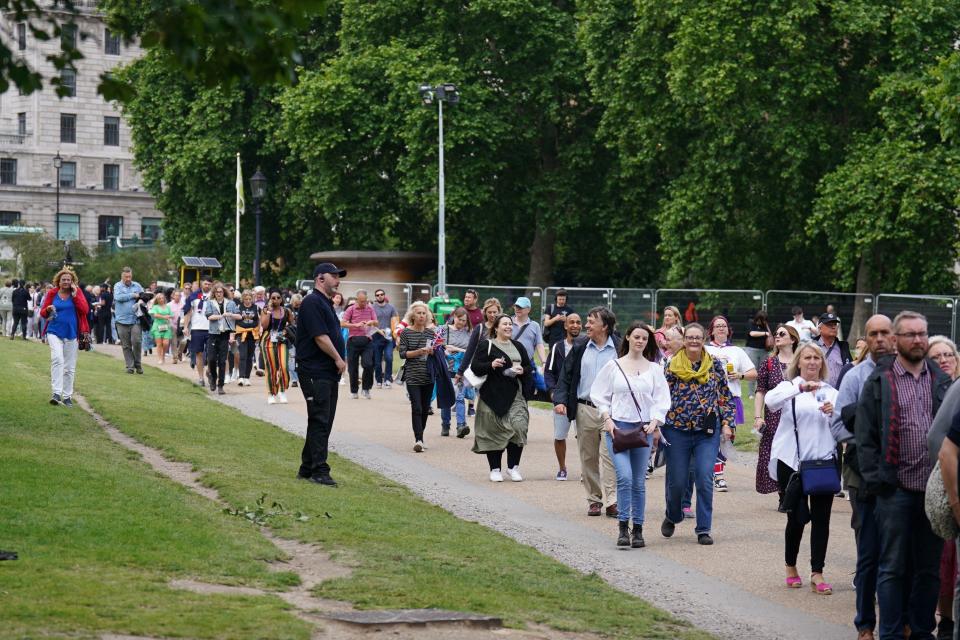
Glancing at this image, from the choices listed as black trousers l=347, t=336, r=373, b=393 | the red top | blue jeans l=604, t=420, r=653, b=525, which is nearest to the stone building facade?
black trousers l=347, t=336, r=373, b=393

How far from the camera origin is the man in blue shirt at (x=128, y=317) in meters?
30.0

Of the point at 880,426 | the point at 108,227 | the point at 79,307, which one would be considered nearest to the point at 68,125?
the point at 108,227

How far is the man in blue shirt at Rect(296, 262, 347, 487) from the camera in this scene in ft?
46.5

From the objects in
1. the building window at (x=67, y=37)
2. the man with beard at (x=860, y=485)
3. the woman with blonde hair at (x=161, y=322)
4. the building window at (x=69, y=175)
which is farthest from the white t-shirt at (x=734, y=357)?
the building window at (x=69, y=175)

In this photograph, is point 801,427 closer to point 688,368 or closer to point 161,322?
point 688,368

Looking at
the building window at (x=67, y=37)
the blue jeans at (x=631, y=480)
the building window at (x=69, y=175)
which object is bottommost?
the blue jeans at (x=631, y=480)

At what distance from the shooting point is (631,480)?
12.1 metres

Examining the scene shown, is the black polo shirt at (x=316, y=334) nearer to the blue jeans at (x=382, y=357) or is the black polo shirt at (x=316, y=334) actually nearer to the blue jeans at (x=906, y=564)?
the blue jeans at (x=906, y=564)

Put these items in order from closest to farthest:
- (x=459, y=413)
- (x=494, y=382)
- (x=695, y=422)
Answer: (x=695, y=422) < (x=494, y=382) < (x=459, y=413)

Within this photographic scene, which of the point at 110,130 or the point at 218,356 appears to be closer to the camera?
the point at 218,356

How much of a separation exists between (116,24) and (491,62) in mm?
43209

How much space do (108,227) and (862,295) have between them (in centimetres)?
8031

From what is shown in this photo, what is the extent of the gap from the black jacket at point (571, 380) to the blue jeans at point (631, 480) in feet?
7.39

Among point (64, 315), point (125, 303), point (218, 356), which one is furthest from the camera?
point (125, 303)
